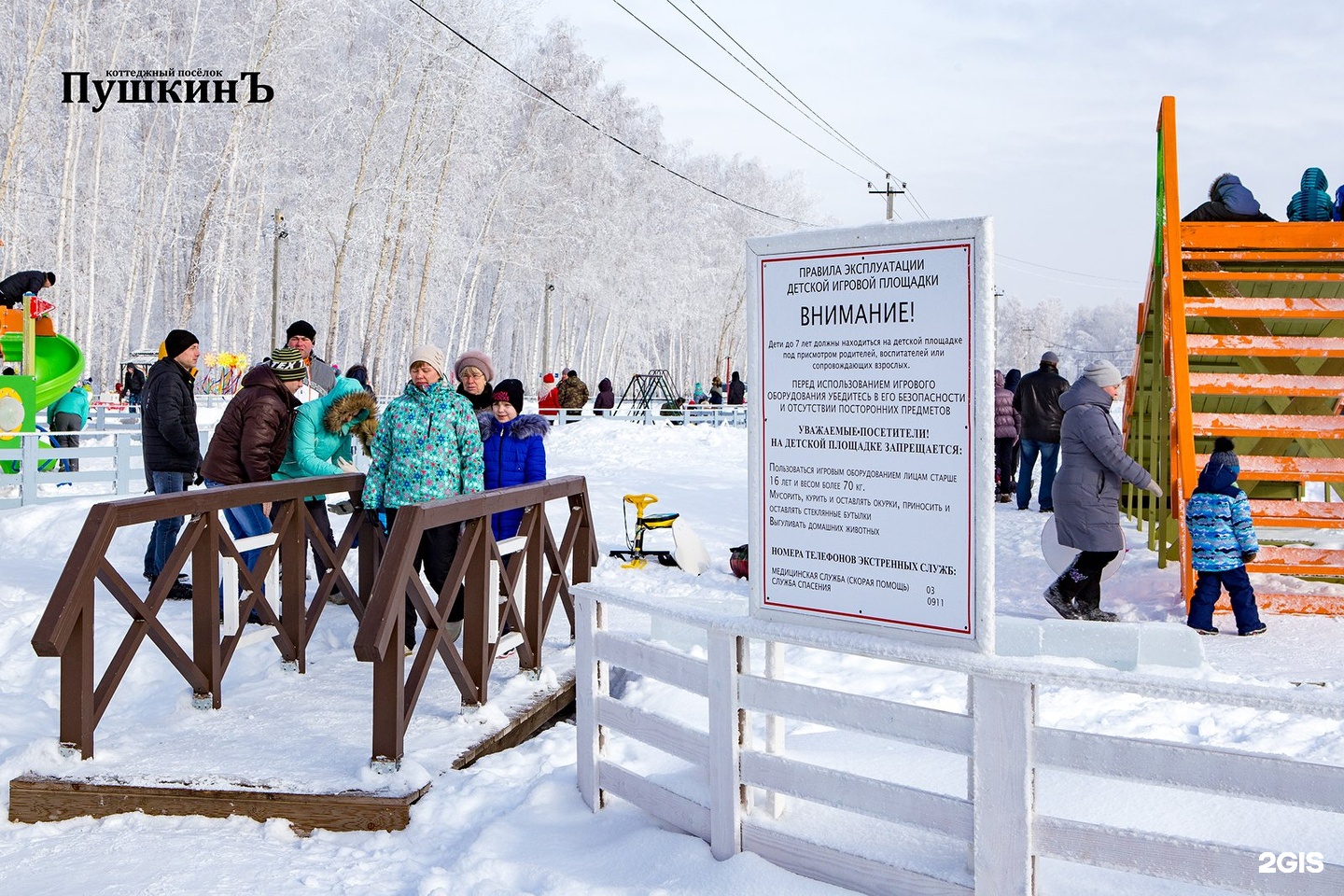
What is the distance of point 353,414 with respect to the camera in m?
6.77

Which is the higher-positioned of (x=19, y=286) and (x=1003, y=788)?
(x=19, y=286)

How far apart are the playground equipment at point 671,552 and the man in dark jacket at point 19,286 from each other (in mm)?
10822

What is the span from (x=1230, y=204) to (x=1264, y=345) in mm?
1877

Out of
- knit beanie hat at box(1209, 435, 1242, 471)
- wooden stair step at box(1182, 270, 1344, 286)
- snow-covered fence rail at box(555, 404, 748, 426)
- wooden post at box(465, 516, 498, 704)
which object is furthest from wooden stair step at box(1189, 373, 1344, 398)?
snow-covered fence rail at box(555, 404, 748, 426)

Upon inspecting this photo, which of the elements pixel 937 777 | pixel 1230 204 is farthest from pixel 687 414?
pixel 937 777

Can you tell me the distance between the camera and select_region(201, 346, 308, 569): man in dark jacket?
6.61 metres

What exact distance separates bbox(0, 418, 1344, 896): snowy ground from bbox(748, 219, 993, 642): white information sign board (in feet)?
2.58

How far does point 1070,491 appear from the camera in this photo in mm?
6969

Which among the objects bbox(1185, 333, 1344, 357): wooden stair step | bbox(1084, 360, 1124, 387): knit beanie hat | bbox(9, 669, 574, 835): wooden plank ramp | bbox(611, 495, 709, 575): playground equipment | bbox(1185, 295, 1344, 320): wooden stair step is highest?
bbox(1185, 295, 1344, 320): wooden stair step

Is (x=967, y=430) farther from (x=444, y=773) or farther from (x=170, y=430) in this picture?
(x=170, y=430)

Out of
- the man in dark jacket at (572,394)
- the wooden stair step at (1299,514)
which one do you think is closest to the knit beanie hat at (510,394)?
the wooden stair step at (1299,514)

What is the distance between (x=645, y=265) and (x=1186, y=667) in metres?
40.4

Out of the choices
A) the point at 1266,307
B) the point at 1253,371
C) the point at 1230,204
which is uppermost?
the point at 1230,204

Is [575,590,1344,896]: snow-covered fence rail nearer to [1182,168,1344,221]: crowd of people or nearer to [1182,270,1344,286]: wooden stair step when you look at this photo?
[1182,270,1344,286]: wooden stair step
